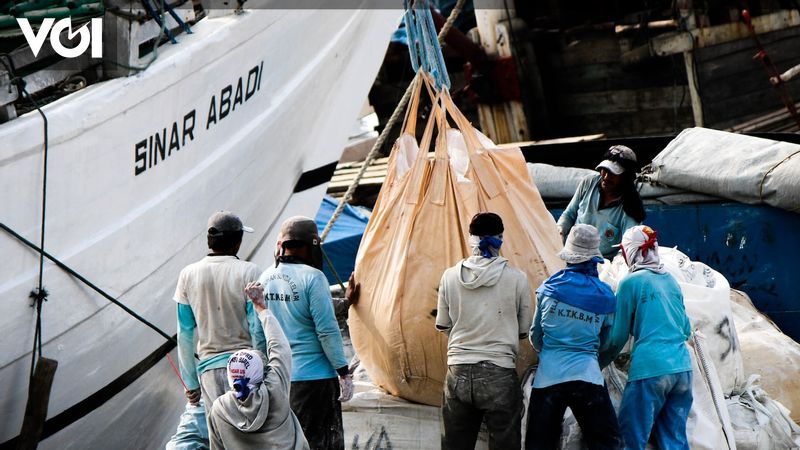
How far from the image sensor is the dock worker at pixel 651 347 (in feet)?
15.6

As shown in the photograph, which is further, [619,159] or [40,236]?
[619,159]

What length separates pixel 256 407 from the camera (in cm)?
402

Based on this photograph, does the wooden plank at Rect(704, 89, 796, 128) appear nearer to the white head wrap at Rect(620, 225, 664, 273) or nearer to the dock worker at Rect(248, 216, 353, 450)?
the white head wrap at Rect(620, 225, 664, 273)

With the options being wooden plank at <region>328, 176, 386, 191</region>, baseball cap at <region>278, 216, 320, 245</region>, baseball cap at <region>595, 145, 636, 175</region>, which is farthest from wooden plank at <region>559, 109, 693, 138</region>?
baseball cap at <region>278, 216, 320, 245</region>

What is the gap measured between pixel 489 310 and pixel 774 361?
1.83 m

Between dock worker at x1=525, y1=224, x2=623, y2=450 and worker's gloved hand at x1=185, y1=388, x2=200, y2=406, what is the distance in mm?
1511

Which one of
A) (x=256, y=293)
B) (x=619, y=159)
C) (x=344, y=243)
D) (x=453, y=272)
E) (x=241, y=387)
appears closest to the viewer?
(x=241, y=387)

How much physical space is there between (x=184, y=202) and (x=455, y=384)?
6.24 feet

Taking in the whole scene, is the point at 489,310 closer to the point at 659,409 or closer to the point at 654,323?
the point at 654,323

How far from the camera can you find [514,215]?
5.25 metres

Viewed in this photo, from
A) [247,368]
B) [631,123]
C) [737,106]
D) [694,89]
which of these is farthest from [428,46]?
[631,123]

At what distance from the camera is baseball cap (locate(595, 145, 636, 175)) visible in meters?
5.50

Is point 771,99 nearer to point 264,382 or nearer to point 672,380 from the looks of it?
point 672,380

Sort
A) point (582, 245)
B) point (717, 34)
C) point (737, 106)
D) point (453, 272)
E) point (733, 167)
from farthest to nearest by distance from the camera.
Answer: point (737, 106) < point (717, 34) < point (733, 167) < point (453, 272) < point (582, 245)
